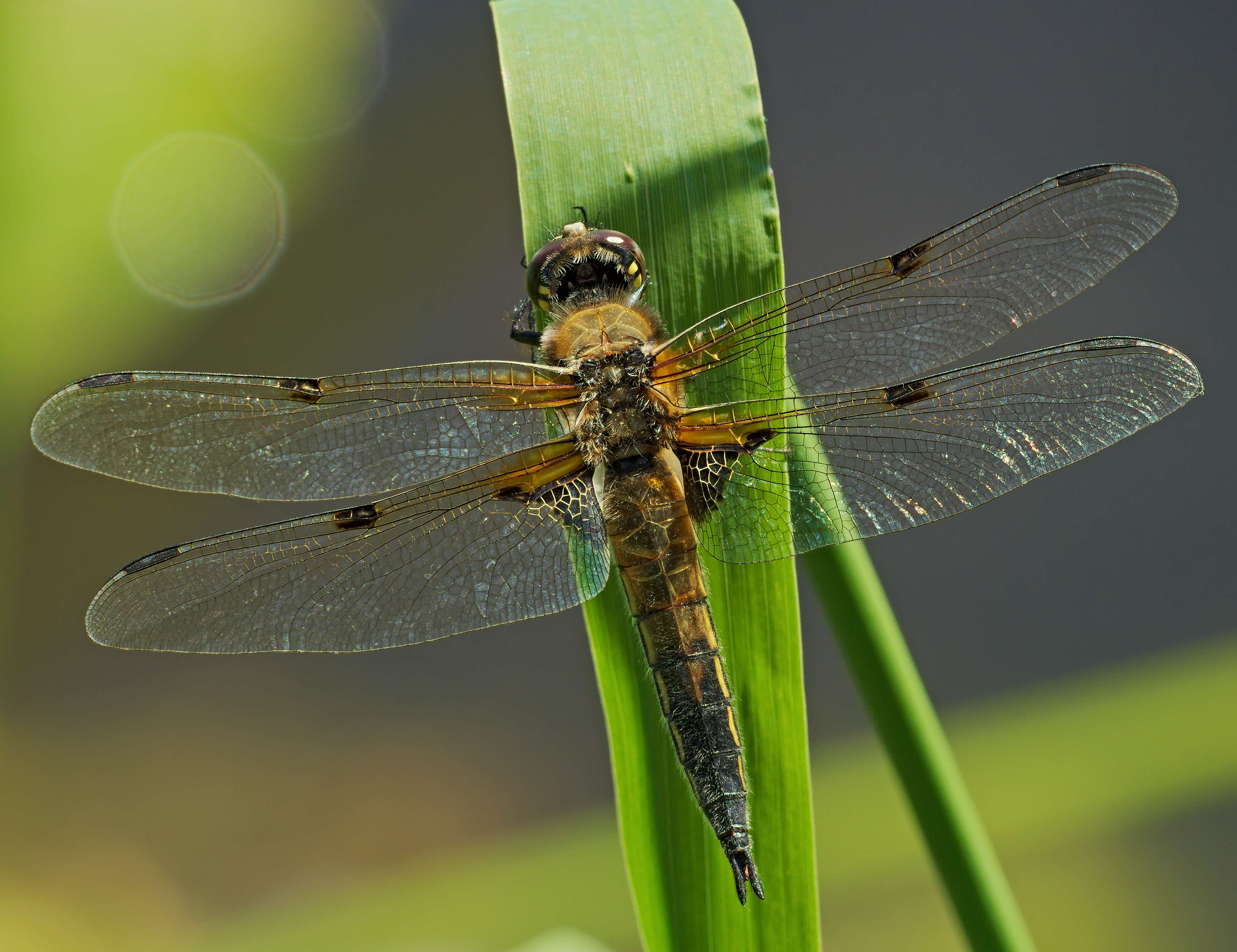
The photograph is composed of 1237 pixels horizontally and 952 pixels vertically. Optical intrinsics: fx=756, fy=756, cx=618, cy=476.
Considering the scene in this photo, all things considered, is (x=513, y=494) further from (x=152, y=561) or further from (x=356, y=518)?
(x=152, y=561)

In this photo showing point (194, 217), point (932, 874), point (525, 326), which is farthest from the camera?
point (194, 217)

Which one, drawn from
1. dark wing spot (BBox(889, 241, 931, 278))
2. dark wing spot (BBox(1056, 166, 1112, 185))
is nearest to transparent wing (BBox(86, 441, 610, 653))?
dark wing spot (BBox(889, 241, 931, 278))

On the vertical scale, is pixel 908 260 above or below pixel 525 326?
below

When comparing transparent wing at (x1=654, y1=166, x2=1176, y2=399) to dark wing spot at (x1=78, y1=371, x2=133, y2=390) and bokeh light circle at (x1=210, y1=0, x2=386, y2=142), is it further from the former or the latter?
bokeh light circle at (x1=210, y1=0, x2=386, y2=142)

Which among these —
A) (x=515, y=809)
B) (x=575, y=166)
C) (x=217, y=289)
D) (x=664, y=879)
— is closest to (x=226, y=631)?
(x=664, y=879)

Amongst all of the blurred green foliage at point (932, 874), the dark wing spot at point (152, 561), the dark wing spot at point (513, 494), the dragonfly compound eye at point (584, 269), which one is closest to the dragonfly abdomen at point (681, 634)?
the dark wing spot at point (513, 494)

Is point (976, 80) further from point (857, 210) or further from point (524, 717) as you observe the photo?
point (524, 717)

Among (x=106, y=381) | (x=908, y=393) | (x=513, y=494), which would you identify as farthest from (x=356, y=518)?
(x=908, y=393)

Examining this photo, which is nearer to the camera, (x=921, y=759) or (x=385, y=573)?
(x=921, y=759)
